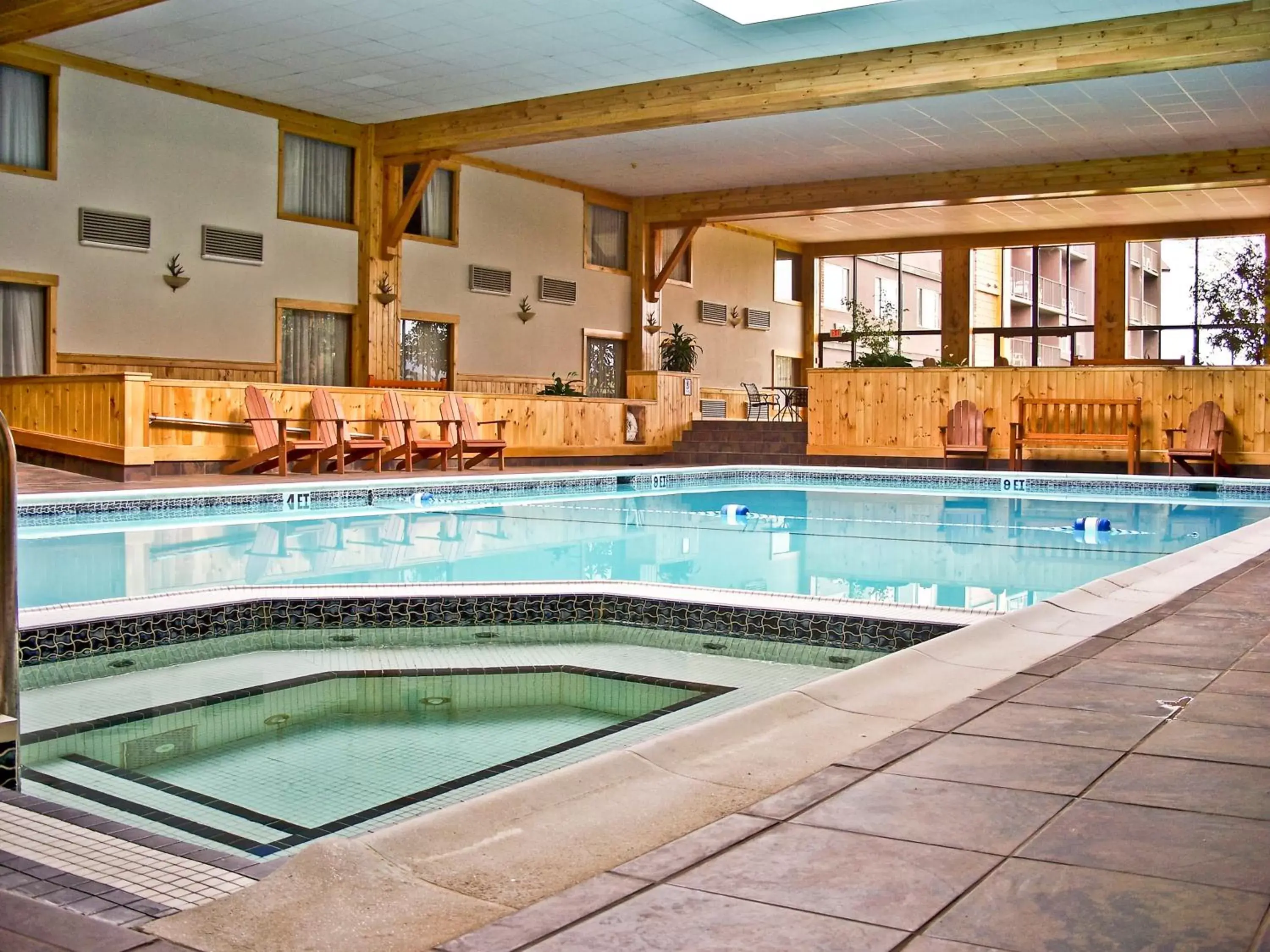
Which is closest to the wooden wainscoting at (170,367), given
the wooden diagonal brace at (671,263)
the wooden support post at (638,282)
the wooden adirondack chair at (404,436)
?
the wooden adirondack chair at (404,436)

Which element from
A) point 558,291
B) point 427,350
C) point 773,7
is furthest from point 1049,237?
point 773,7

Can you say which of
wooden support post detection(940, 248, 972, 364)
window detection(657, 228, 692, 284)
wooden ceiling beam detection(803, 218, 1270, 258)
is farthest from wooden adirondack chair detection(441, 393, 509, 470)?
wooden ceiling beam detection(803, 218, 1270, 258)

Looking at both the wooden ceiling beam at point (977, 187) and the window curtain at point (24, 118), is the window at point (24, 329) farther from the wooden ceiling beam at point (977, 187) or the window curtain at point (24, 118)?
the wooden ceiling beam at point (977, 187)

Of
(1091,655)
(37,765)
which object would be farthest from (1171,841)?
(37,765)

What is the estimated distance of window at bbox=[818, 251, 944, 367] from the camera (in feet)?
69.2

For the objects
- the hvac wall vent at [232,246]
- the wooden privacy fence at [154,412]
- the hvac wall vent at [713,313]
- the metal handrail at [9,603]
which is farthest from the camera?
the hvac wall vent at [713,313]

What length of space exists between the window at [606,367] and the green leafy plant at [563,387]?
398 mm

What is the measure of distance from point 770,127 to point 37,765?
1176 cm

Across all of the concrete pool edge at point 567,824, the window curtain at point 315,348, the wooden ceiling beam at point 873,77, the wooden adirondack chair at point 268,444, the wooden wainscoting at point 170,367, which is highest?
the wooden ceiling beam at point 873,77

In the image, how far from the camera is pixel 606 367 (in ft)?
58.0

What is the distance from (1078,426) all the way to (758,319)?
778 cm

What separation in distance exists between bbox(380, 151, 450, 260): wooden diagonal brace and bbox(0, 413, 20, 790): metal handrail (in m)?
11.9

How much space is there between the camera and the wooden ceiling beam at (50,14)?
9055 mm

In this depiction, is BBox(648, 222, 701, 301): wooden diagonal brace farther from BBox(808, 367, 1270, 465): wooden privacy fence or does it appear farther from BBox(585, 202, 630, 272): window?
BBox(808, 367, 1270, 465): wooden privacy fence
